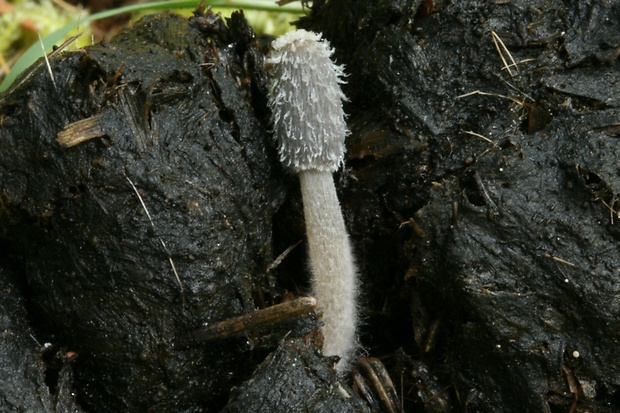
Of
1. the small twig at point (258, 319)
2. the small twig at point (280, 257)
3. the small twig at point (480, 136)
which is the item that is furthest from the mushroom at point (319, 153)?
the small twig at point (480, 136)

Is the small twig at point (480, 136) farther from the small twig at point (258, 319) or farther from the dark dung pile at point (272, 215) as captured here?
the small twig at point (258, 319)

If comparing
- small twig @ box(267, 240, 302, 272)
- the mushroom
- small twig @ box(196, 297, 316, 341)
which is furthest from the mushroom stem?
small twig @ box(196, 297, 316, 341)

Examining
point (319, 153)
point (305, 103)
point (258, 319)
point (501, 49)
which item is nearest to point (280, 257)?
point (258, 319)

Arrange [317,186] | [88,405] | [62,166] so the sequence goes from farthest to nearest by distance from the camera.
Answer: [317,186] < [88,405] < [62,166]

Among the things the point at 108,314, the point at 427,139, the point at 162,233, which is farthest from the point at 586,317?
the point at 108,314

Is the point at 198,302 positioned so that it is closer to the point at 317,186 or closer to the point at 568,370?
the point at 317,186

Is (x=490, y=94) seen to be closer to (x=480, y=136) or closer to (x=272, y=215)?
(x=480, y=136)

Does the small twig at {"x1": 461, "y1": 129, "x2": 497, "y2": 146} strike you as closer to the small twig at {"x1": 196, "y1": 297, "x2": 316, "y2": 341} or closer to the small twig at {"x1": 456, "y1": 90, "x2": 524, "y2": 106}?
the small twig at {"x1": 456, "y1": 90, "x2": 524, "y2": 106}
